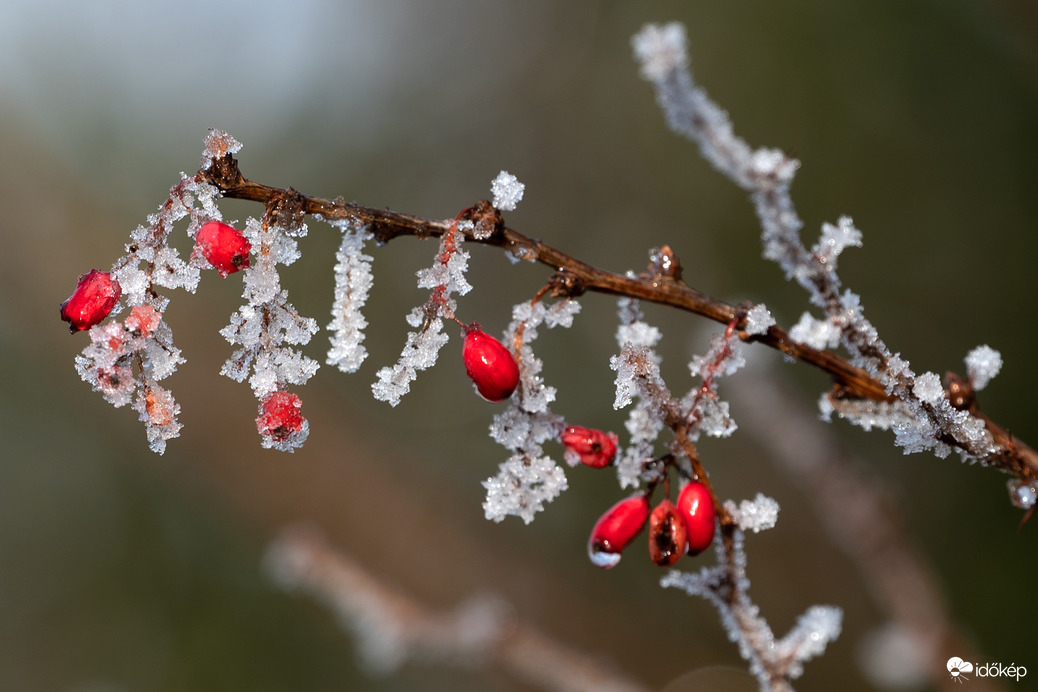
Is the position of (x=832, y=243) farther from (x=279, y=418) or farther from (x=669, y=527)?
(x=279, y=418)

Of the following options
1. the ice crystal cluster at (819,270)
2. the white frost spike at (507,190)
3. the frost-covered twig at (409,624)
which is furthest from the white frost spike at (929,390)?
the frost-covered twig at (409,624)

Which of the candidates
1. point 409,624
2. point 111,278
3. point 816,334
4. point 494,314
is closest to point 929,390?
point 816,334

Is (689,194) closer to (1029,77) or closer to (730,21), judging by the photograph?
(730,21)

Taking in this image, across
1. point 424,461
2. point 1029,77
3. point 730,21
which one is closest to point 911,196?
point 1029,77

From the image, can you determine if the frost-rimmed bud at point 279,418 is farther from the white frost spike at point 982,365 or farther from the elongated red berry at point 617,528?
the white frost spike at point 982,365

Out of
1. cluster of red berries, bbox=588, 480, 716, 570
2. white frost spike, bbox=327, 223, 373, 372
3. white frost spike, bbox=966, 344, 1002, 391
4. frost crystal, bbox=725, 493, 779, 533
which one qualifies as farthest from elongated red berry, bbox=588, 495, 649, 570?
white frost spike, bbox=966, 344, 1002, 391

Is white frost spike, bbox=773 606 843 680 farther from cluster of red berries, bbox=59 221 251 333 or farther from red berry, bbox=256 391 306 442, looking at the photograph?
cluster of red berries, bbox=59 221 251 333
